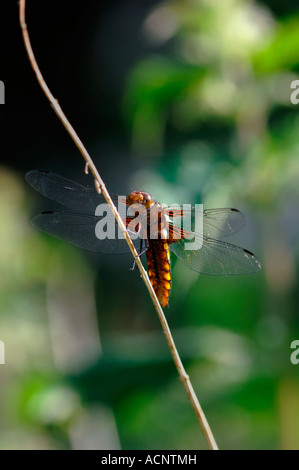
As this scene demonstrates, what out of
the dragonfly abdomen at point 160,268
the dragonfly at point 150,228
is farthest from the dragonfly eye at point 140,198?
the dragonfly abdomen at point 160,268

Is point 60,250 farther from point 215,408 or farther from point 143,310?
point 215,408

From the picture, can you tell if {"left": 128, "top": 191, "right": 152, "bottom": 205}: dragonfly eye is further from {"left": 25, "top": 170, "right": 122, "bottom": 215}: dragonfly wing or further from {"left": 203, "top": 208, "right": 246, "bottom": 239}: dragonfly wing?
{"left": 203, "top": 208, "right": 246, "bottom": 239}: dragonfly wing

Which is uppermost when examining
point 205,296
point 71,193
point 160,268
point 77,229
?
point 71,193

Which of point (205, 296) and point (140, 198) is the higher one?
point (140, 198)

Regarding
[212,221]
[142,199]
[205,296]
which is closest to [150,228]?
[142,199]

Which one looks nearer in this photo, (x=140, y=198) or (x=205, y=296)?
(x=140, y=198)

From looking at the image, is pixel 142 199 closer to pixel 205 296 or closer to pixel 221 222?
pixel 221 222

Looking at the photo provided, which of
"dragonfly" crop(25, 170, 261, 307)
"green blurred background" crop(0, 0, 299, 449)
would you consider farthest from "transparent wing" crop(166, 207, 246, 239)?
"green blurred background" crop(0, 0, 299, 449)

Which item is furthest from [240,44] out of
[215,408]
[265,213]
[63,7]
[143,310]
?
[63,7]

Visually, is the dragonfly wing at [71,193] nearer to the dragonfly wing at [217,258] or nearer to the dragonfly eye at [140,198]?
the dragonfly eye at [140,198]
